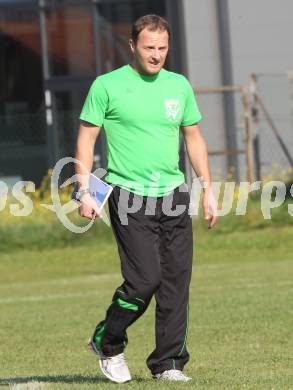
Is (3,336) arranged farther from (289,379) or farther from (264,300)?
(289,379)

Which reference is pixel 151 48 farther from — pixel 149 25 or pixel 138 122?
pixel 138 122

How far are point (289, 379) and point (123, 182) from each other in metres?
1.47

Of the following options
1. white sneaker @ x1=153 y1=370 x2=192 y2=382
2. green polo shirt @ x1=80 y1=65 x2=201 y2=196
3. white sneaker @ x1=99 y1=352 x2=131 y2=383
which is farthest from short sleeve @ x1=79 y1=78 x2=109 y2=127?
white sneaker @ x1=153 y1=370 x2=192 y2=382

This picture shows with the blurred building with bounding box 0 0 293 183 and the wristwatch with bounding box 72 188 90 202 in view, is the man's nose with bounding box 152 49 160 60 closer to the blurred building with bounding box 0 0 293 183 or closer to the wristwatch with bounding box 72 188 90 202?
the wristwatch with bounding box 72 188 90 202

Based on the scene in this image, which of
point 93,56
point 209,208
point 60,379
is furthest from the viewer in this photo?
point 93,56

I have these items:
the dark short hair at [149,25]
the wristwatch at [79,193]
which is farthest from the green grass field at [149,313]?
the dark short hair at [149,25]

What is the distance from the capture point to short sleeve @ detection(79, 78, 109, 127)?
23.8 feet

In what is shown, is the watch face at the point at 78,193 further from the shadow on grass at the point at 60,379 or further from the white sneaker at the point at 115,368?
the shadow on grass at the point at 60,379

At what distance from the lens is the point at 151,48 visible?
7.18 metres

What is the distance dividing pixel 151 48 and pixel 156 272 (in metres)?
1.26

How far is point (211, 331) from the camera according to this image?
35.0 ft

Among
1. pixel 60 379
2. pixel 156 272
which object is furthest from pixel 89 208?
pixel 60 379

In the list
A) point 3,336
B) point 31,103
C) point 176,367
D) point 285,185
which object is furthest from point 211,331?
point 31,103

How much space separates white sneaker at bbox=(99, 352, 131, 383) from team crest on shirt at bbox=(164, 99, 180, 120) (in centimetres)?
141
